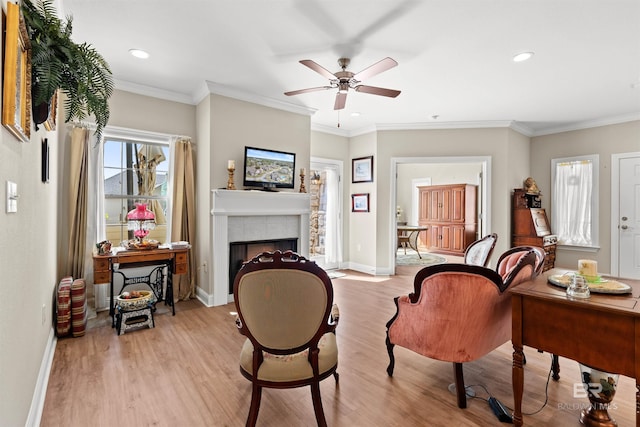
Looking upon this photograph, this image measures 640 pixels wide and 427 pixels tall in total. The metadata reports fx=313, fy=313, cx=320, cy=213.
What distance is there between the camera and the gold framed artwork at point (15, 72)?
1.12m

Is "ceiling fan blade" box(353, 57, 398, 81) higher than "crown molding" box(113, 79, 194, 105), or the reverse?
"crown molding" box(113, 79, 194, 105)

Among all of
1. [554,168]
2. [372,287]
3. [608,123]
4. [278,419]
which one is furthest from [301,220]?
[608,123]

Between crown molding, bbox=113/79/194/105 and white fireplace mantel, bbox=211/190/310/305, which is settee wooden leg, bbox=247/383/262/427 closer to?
white fireplace mantel, bbox=211/190/310/305

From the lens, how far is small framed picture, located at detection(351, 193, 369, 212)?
6.07 meters

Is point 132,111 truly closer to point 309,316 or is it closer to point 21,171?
point 21,171

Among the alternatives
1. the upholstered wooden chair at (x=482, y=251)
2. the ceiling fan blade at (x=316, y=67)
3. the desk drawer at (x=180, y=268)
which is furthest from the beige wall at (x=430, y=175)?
the desk drawer at (x=180, y=268)

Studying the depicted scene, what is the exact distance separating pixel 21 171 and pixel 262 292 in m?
1.34

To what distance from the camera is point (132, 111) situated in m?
3.97

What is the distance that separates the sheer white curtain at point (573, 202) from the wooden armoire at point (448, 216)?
93.8 inches

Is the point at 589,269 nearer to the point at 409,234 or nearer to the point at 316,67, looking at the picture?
the point at 316,67

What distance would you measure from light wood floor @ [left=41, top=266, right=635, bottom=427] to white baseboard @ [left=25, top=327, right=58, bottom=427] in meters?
0.05

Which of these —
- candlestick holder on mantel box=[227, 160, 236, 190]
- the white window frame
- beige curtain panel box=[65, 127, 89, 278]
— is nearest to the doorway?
candlestick holder on mantel box=[227, 160, 236, 190]

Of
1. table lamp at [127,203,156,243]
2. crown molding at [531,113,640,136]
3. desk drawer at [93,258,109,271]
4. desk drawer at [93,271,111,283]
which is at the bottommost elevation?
desk drawer at [93,271,111,283]

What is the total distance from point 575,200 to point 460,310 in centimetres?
552
